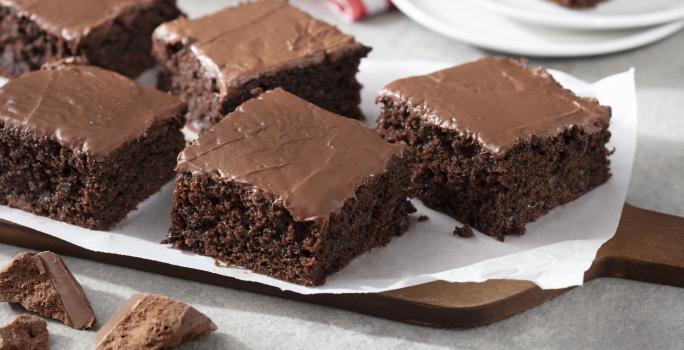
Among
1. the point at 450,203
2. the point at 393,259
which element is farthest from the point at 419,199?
the point at 393,259

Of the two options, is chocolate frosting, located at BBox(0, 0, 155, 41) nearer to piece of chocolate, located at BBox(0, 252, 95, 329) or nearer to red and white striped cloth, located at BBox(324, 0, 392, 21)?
red and white striped cloth, located at BBox(324, 0, 392, 21)

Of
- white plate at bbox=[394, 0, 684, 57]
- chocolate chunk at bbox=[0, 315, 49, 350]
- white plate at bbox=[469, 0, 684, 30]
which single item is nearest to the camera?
chocolate chunk at bbox=[0, 315, 49, 350]

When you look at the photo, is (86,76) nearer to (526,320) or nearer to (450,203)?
(450,203)

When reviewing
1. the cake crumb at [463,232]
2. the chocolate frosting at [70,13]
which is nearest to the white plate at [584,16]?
the cake crumb at [463,232]

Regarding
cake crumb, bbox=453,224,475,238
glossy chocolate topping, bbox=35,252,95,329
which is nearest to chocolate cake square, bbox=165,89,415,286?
cake crumb, bbox=453,224,475,238

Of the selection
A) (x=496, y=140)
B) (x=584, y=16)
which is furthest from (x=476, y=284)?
(x=584, y=16)

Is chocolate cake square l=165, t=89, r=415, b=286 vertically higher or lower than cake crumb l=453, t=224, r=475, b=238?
higher
